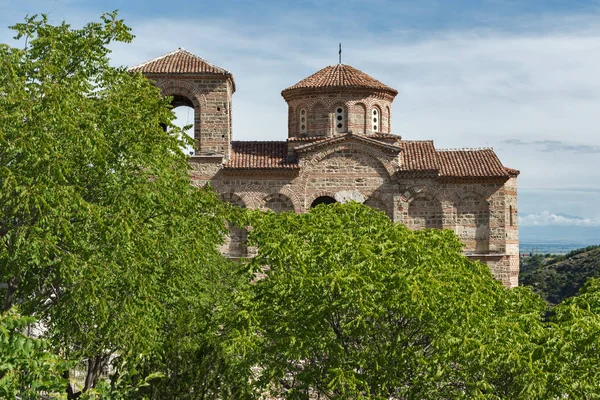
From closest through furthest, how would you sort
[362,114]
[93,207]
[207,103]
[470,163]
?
[93,207], [207,103], [470,163], [362,114]

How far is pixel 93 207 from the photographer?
11258 millimetres

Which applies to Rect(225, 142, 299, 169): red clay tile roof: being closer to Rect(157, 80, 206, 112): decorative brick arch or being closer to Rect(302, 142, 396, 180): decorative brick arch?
Rect(302, 142, 396, 180): decorative brick arch

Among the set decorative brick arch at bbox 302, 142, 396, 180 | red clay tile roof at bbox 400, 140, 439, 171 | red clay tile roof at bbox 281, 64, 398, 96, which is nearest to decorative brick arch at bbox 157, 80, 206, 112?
Answer: red clay tile roof at bbox 281, 64, 398, 96

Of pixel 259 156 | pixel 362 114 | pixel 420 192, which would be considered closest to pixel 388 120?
pixel 362 114

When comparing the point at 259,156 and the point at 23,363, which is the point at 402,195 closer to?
the point at 259,156

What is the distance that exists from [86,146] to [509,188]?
20.2 meters

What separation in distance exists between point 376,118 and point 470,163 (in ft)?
12.0

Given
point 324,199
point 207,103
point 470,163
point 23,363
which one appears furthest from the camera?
point 470,163

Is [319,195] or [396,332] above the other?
[319,195]

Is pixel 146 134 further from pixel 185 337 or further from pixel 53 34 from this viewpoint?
pixel 185 337

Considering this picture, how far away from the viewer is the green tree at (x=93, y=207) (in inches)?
437

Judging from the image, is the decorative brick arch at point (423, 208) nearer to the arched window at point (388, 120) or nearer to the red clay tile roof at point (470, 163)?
the red clay tile roof at point (470, 163)

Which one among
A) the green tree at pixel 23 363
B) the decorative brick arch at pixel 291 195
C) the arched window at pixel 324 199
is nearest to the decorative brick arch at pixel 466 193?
the arched window at pixel 324 199

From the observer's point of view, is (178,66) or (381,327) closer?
(381,327)
